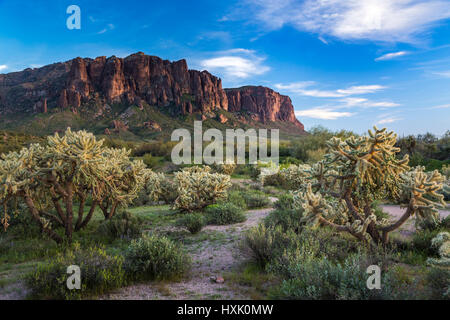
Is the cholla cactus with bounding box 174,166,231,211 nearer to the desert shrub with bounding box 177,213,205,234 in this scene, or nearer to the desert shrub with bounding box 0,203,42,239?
the desert shrub with bounding box 177,213,205,234

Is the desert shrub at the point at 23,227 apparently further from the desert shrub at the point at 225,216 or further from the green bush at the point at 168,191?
the green bush at the point at 168,191

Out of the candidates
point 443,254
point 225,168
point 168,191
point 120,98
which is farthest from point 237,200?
point 120,98

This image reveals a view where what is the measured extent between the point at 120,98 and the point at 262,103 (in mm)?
87404

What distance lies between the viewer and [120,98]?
4161 inches

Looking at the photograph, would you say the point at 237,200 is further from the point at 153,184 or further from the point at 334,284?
the point at 334,284

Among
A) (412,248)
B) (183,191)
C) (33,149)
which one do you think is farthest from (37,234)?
(412,248)

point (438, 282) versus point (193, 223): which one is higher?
point (438, 282)

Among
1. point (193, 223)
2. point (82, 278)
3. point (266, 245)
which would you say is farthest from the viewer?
point (193, 223)

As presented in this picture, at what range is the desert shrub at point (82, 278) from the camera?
3.79 m

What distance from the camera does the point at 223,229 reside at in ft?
26.8

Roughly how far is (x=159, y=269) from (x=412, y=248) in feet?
17.5

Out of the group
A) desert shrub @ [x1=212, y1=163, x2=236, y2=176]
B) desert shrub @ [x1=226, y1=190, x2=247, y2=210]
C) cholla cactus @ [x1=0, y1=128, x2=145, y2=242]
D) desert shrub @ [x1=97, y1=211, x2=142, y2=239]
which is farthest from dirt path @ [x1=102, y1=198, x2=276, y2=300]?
desert shrub @ [x1=212, y1=163, x2=236, y2=176]

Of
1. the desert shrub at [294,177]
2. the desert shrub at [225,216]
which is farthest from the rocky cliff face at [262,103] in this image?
the desert shrub at [225,216]

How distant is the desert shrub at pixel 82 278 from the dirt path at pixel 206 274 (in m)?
0.24
